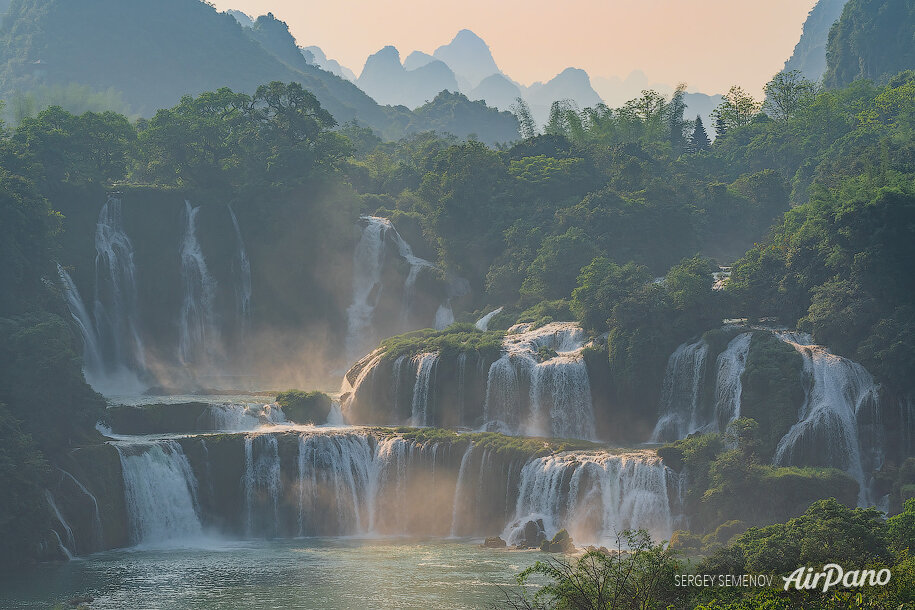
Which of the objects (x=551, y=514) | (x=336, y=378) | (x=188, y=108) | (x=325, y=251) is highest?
(x=188, y=108)

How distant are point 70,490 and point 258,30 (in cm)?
11275

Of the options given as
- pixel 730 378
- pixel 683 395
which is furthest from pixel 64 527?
pixel 730 378

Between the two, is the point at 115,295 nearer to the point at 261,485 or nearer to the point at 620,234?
the point at 261,485

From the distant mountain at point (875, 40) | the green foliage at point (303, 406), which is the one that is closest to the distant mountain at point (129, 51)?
the distant mountain at point (875, 40)

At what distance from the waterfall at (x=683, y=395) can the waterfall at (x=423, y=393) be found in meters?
9.59

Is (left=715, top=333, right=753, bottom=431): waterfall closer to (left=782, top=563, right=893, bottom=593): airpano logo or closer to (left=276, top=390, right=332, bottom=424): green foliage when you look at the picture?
(left=276, top=390, right=332, bottom=424): green foliage

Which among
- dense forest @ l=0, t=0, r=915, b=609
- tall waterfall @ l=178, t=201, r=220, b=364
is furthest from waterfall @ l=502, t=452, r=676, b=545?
tall waterfall @ l=178, t=201, r=220, b=364

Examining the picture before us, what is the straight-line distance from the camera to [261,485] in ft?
135

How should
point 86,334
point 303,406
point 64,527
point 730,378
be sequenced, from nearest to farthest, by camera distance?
1. point 64,527
2. point 730,378
3. point 303,406
4. point 86,334

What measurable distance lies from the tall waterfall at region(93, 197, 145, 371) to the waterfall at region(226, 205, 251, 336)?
5758 millimetres

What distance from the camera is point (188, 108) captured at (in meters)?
65.3

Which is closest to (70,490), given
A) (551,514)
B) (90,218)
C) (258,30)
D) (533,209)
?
(551,514)

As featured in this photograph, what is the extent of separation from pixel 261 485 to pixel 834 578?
24.8 metres

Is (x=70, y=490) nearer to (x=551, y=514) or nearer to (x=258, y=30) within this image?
(x=551, y=514)
